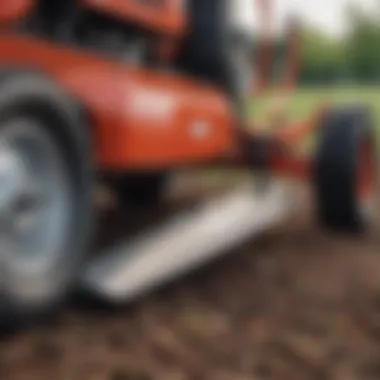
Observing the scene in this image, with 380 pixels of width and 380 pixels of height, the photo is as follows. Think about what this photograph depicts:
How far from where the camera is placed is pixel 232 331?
215 centimetres

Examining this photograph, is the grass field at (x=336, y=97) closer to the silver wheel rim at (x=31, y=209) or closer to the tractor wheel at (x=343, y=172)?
the tractor wheel at (x=343, y=172)

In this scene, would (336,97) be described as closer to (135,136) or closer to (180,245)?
(180,245)

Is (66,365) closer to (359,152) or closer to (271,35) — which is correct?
(359,152)

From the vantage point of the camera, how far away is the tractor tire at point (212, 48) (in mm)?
3221

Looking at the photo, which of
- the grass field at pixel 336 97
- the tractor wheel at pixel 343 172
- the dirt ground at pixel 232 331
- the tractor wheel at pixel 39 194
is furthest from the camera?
the grass field at pixel 336 97

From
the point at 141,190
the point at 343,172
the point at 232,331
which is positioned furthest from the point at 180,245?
the point at 141,190

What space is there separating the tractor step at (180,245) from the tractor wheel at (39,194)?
0.14m

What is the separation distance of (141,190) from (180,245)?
41.7 inches

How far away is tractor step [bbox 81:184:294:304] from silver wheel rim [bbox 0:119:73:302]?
158 millimetres

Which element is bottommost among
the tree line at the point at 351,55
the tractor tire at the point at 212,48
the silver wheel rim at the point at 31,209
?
the tree line at the point at 351,55

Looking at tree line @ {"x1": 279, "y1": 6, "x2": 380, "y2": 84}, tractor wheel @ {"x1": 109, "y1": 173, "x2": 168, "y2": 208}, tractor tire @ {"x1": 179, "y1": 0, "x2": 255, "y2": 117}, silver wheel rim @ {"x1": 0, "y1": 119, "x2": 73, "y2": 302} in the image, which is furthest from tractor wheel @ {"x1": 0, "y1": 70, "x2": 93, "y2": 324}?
tree line @ {"x1": 279, "y1": 6, "x2": 380, "y2": 84}

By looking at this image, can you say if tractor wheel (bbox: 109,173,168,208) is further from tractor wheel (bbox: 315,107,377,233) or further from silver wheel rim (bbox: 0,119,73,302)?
silver wheel rim (bbox: 0,119,73,302)

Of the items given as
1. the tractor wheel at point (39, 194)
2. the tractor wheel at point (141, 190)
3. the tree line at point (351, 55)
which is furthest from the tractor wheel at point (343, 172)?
the tree line at point (351, 55)

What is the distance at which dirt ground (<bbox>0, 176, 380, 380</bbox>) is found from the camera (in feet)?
6.24
